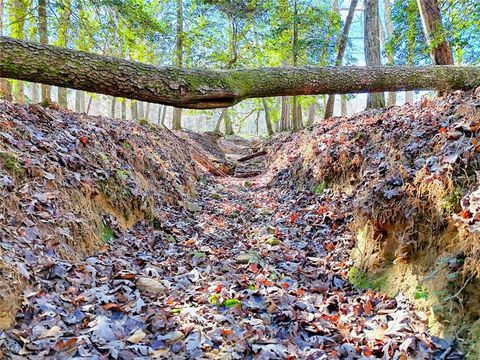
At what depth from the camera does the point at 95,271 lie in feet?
11.2

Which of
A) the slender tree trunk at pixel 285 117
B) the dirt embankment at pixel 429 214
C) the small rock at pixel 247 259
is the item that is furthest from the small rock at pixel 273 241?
the slender tree trunk at pixel 285 117

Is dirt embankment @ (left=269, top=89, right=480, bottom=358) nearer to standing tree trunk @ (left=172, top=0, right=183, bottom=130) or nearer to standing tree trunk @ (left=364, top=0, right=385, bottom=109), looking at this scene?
standing tree trunk @ (left=364, top=0, right=385, bottom=109)

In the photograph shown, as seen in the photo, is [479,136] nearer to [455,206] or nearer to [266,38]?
[455,206]

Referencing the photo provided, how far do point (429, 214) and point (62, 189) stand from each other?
4.07 metres

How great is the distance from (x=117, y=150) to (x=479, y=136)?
5.26 metres

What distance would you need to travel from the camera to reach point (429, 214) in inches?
130

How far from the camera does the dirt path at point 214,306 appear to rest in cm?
250

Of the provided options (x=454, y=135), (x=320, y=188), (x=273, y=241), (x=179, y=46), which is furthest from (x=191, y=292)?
(x=179, y=46)

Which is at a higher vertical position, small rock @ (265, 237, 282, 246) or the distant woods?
the distant woods

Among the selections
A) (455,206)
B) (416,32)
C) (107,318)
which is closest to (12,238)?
(107,318)

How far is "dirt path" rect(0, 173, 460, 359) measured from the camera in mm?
2504

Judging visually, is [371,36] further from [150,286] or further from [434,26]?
[150,286]

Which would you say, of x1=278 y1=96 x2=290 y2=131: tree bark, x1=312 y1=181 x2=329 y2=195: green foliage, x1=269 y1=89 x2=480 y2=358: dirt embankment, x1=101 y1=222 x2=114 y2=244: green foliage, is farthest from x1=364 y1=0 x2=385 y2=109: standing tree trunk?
x1=101 y1=222 x2=114 y2=244: green foliage

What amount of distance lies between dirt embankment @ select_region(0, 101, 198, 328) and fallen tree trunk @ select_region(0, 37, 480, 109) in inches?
48.6
